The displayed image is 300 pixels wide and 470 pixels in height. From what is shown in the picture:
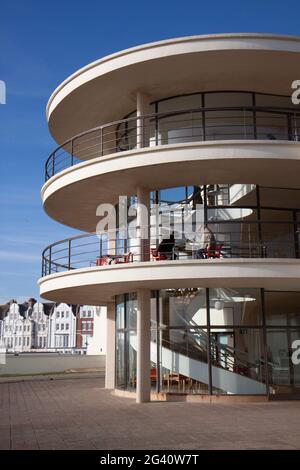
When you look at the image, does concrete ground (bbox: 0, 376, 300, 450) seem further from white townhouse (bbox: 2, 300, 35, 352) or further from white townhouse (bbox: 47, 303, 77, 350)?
white townhouse (bbox: 2, 300, 35, 352)

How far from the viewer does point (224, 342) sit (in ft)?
55.0

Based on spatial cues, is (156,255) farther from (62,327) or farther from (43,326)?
(43,326)

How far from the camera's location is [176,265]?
1542cm

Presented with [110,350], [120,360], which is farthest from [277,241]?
[110,350]

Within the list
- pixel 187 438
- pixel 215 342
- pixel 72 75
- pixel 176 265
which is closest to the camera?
pixel 187 438

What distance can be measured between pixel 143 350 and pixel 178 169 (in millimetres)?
5438

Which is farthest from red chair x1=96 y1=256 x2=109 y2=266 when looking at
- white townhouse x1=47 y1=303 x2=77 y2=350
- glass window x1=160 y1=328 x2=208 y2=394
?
white townhouse x1=47 y1=303 x2=77 y2=350

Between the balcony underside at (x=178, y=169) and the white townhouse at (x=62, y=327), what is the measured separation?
81114 mm

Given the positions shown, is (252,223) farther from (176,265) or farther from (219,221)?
(176,265)

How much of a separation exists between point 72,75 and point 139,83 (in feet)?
7.43

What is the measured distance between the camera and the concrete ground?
9875 millimetres

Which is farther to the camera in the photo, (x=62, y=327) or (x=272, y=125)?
(x=62, y=327)

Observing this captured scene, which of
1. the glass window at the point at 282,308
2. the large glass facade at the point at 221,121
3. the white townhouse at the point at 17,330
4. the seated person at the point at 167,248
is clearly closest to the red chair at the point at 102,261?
A: the seated person at the point at 167,248

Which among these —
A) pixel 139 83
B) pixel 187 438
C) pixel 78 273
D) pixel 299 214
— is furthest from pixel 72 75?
pixel 187 438
